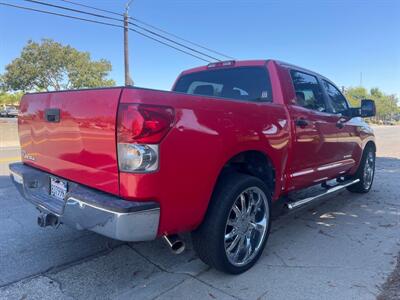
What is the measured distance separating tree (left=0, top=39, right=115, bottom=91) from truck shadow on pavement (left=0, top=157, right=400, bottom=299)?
131 feet

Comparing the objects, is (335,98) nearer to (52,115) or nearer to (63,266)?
(52,115)

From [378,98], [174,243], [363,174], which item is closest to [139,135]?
[174,243]

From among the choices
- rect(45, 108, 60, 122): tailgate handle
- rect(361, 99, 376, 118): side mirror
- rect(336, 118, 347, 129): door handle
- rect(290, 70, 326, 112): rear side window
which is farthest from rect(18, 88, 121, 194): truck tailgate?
rect(361, 99, 376, 118): side mirror

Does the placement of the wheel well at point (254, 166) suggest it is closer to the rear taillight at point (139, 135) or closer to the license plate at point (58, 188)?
the rear taillight at point (139, 135)

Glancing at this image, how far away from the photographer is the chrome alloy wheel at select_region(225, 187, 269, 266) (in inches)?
123

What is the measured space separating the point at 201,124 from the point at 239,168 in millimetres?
940

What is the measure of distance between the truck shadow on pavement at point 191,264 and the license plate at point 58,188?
702 mm

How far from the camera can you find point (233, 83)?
4.25 m

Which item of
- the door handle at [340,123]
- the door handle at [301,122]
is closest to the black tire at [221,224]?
the door handle at [301,122]

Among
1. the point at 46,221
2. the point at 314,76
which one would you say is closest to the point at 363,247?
the point at 314,76

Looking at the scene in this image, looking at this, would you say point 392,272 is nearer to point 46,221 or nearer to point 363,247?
point 363,247

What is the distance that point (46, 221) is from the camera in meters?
2.95

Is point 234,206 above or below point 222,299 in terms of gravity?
above

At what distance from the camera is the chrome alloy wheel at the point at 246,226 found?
3125 millimetres
